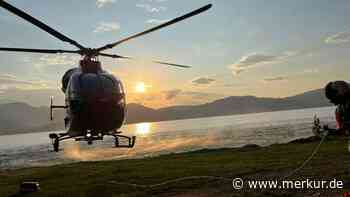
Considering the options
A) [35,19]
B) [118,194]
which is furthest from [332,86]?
[118,194]

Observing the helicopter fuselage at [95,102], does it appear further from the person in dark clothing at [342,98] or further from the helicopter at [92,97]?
the person in dark clothing at [342,98]

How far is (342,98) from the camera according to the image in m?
7.77

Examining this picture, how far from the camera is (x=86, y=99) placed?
16094 mm

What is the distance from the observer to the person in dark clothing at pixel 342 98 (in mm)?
7742

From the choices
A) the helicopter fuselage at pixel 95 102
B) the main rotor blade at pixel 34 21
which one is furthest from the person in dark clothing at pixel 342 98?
the helicopter fuselage at pixel 95 102

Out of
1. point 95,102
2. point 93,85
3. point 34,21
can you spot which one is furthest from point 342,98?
point 93,85

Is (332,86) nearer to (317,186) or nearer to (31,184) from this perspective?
(317,186)

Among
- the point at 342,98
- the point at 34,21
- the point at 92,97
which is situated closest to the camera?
the point at 342,98

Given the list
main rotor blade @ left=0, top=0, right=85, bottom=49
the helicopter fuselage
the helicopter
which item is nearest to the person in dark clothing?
the helicopter

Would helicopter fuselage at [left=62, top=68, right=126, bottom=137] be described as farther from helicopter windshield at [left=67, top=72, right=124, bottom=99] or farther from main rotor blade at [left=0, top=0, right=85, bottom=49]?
main rotor blade at [left=0, top=0, right=85, bottom=49]

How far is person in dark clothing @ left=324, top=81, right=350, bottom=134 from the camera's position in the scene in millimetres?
7742

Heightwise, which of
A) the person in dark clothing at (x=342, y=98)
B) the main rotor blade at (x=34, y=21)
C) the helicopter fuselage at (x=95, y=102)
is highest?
the main rotor blade at (x=34, y=21)

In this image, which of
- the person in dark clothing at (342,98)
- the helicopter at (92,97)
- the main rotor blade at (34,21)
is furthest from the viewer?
the helicopter at (92,97)

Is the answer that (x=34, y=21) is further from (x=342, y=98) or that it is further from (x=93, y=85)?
(x=342, y=98)
